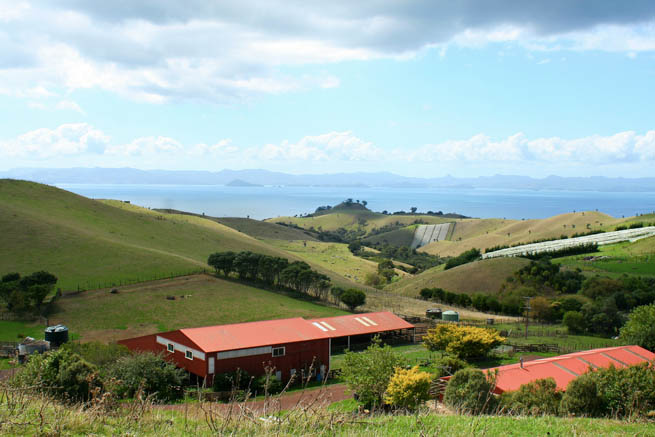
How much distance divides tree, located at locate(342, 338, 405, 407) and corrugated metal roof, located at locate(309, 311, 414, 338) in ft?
35.6

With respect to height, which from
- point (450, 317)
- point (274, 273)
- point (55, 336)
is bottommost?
point (450, 317)

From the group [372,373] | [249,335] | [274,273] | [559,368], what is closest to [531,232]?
[274,273]

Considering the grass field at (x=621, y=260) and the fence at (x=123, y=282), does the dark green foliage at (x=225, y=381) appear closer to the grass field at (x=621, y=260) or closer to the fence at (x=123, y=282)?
the fence at (x=123, y=282)

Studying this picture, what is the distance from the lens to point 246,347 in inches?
1171

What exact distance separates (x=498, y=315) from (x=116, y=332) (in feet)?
137

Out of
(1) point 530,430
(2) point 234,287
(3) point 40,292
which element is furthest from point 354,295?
(1) point 530,430

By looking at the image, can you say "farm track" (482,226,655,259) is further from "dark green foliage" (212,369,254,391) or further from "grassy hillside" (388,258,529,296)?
"dark green foliage" (212,369,254,391)

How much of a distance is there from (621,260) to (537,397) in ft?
245

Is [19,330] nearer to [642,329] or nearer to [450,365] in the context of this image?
[450,365]

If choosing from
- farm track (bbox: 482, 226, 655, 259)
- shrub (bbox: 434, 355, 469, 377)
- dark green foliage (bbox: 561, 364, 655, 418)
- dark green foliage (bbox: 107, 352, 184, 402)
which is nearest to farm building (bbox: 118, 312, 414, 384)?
dark green foliage (bbox: 107, 352, 184, 402)

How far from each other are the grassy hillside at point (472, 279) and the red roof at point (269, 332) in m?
36.3

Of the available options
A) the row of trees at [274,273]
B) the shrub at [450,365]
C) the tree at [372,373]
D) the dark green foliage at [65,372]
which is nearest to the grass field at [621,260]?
the row of trees at [274,273]

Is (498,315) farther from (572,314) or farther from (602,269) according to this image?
(602,269)

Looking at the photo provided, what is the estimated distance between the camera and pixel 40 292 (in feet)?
138
